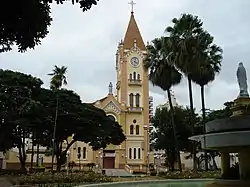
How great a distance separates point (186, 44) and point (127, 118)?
33898mm

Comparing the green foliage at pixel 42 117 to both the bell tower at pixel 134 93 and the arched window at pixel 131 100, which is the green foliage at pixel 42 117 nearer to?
the bell tower at pixel 134 93

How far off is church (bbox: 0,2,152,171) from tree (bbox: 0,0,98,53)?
51.5 m

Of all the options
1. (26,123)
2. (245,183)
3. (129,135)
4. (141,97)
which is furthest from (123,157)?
(245,183)

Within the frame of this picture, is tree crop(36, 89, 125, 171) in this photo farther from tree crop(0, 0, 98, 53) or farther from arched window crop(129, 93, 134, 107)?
tree crop(0, 0, 98, 53)

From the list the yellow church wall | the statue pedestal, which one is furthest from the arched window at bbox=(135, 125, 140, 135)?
the statue pedestal

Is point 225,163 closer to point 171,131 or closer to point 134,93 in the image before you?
point 171,131

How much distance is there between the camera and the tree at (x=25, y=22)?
6.92 meters

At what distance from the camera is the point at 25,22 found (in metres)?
7.36

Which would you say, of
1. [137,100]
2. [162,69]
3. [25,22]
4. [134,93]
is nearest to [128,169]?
[137,100]

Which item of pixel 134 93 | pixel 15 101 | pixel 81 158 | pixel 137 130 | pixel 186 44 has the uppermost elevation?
pixel 134 93

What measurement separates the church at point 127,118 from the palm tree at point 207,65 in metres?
29.4

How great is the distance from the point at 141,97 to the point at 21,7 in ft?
184

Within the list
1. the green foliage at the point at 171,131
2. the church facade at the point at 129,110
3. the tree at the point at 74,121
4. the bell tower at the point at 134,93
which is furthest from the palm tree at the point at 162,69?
the bell tower at the point at 134,93

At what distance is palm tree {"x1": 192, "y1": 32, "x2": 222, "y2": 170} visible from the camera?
29562mm
